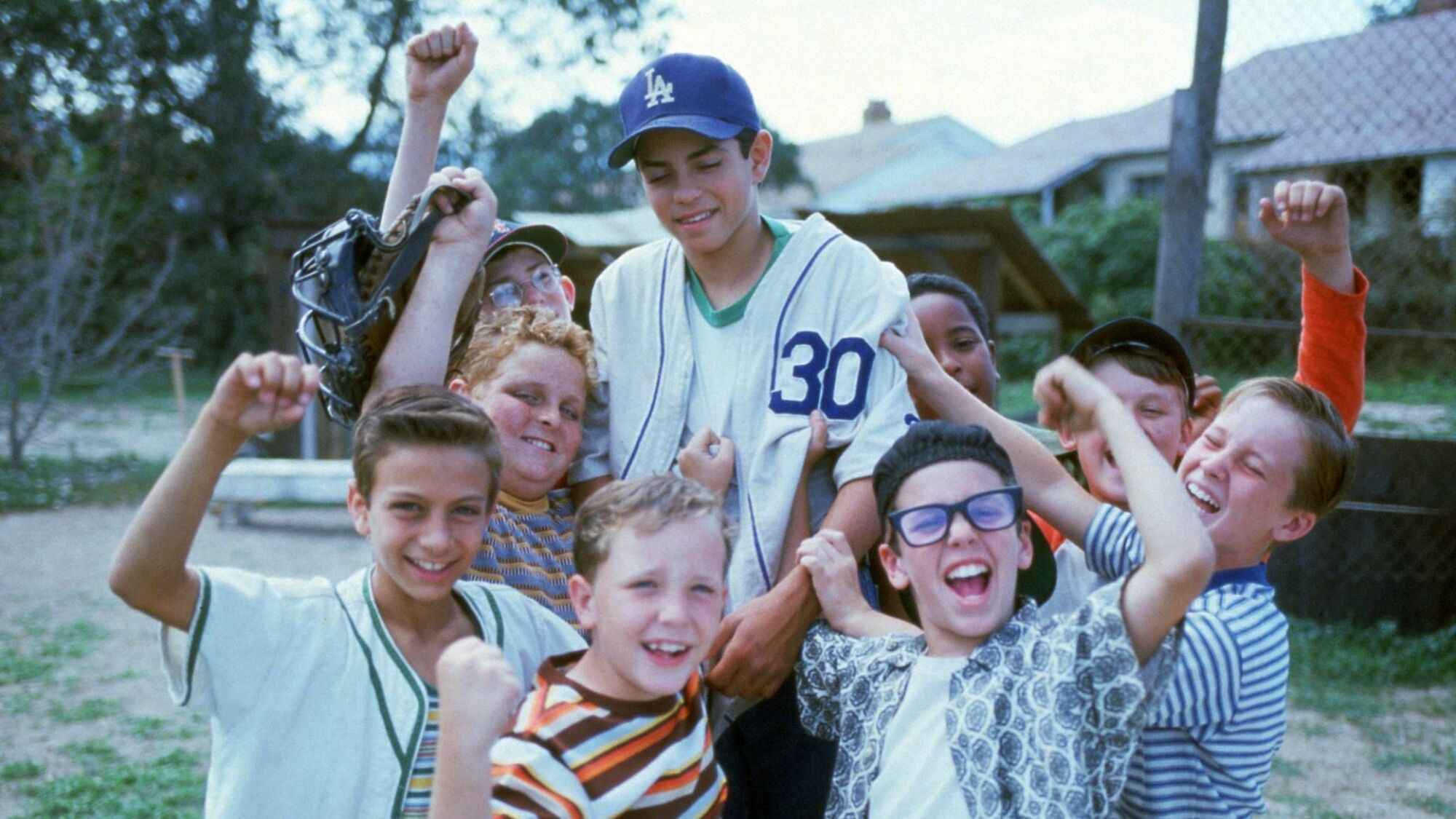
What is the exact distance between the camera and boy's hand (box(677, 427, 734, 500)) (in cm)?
209

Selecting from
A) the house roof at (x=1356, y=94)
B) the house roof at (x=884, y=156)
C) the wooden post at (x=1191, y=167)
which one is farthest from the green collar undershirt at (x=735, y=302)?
the house roof at (x=884, y=156)

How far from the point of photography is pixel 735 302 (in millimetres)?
2264

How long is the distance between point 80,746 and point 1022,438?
430cm

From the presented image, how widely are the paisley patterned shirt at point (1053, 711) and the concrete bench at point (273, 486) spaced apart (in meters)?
8.40

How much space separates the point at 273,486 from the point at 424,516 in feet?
27.5

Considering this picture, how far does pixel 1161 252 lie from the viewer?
15.9ft

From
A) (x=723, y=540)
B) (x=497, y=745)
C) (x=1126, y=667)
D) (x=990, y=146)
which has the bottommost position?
(x=497, y=745)

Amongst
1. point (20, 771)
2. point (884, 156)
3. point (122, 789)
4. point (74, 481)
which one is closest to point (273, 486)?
point (74, 481)

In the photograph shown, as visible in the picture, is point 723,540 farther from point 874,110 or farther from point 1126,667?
point 874,110

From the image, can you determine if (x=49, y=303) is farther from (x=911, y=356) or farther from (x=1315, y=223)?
(x=1315, y=223)

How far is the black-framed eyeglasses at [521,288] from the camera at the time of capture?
2668 millimetres

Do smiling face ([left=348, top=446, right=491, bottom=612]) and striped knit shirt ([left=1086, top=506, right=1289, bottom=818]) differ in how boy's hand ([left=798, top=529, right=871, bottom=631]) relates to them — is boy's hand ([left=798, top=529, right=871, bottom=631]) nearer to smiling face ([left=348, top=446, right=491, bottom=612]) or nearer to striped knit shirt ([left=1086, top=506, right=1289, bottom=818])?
striped knit shirt ([left=1086, top=506, right=1289, bottom=818])

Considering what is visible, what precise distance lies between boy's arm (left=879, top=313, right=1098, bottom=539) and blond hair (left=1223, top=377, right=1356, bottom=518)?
34 centimetres

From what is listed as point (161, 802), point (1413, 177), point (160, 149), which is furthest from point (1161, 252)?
point (160, 149)
